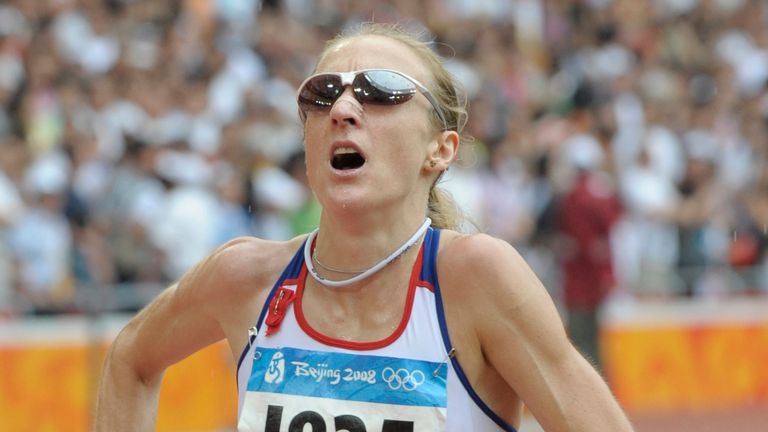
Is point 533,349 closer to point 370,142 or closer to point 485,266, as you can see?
point 485,266

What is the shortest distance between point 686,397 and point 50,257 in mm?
6510

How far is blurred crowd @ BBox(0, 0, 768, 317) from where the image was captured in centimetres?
1038

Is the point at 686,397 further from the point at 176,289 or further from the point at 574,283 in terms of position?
the point at 176,289

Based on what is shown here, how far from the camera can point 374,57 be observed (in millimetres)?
3508

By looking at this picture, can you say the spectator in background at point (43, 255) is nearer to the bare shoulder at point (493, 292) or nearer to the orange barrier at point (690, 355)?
the orange barrier at point (690, 355)

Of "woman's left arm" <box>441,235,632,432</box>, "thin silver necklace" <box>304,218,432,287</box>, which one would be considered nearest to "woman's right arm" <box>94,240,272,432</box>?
"thin silver necklace" <box>304,218,432,287</box>

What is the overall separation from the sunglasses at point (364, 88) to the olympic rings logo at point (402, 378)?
0.66m

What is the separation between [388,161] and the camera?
11.2 feet

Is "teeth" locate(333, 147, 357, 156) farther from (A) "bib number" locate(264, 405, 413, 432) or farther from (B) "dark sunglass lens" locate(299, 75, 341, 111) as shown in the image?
(A) "bib number" locate(264, 405, 413, 432)

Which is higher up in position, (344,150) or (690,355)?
(690,355)

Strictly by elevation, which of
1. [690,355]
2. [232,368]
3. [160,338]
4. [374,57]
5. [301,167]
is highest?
[301,167]

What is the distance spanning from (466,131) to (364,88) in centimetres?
563

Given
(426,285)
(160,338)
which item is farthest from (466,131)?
(426,285)

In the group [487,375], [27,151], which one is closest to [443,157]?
[487,375]
